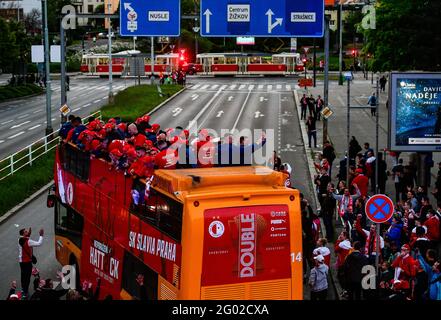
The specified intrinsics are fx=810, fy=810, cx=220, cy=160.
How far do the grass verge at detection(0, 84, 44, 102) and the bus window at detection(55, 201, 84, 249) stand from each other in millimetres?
49177

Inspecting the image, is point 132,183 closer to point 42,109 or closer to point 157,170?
point 157,170

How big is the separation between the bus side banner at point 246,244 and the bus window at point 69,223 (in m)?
6.47

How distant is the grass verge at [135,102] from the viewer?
163 feet

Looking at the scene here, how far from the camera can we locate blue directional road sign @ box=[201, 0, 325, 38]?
98.5 feet

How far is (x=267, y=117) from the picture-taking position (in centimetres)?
5053

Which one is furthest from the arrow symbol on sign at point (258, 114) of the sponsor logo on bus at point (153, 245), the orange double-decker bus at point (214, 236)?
the sponsor logo on bus at point (153, 245)

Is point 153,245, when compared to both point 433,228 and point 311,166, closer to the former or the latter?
point 433,228

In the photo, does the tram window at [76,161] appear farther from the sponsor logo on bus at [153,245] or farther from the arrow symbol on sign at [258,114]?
the arrow symbol on sign at [258,114]

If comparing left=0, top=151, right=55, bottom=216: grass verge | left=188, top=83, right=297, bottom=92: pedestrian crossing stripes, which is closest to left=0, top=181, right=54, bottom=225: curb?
left=0, top=151, right=55, bottom=216: grass verge

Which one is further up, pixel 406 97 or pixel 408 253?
pixel 406 97
